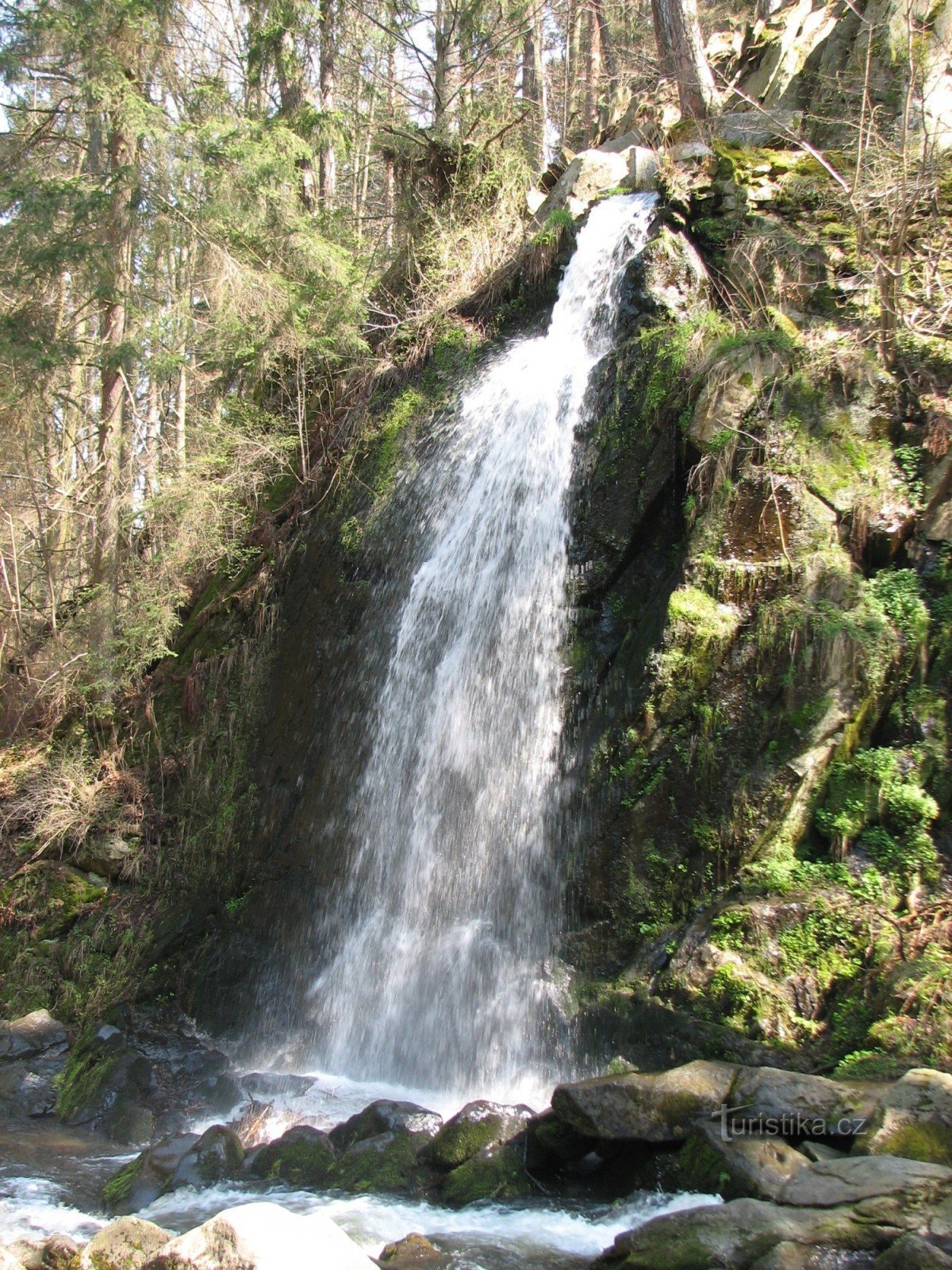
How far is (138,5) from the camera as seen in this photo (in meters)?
10.1

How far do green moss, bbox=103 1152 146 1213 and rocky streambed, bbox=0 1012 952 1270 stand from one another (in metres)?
0.02

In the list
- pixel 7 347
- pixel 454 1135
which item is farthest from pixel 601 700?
pixel 7 347

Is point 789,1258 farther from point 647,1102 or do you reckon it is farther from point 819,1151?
point 647,1102

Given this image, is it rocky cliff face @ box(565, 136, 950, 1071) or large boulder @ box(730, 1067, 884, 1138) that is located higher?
rocky cliff face @ box(565, 136, 950, 1071)

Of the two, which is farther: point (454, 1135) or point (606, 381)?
point (606, 381)

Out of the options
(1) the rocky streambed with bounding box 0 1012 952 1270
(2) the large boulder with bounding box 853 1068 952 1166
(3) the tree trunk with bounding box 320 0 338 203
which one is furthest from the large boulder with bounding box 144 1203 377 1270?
(3) the tree trunk with bounding box 320 0 338 203

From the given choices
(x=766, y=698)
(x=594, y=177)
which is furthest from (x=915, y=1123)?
(x=594, y=177)

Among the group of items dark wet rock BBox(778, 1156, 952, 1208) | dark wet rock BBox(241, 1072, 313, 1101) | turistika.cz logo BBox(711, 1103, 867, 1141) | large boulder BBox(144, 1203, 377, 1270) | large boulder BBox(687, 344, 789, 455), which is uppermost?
large boulder BBox(687, 344, 789, 455)

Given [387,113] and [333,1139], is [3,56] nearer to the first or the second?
[387,113]

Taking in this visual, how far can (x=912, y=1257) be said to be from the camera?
10.9 feet

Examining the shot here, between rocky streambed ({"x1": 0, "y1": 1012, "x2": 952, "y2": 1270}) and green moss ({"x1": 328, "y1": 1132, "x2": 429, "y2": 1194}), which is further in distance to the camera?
green moss ({"x1": 328, "y1": 1132, "x2": 429, "y2": 1194})

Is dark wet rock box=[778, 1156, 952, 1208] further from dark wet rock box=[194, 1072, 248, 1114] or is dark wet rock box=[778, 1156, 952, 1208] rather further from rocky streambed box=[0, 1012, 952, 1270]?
dark wet rock box=[194, 1072, 248, 1114]

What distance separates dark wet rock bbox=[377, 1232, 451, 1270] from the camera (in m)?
4.36

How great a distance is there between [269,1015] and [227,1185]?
2.38m
